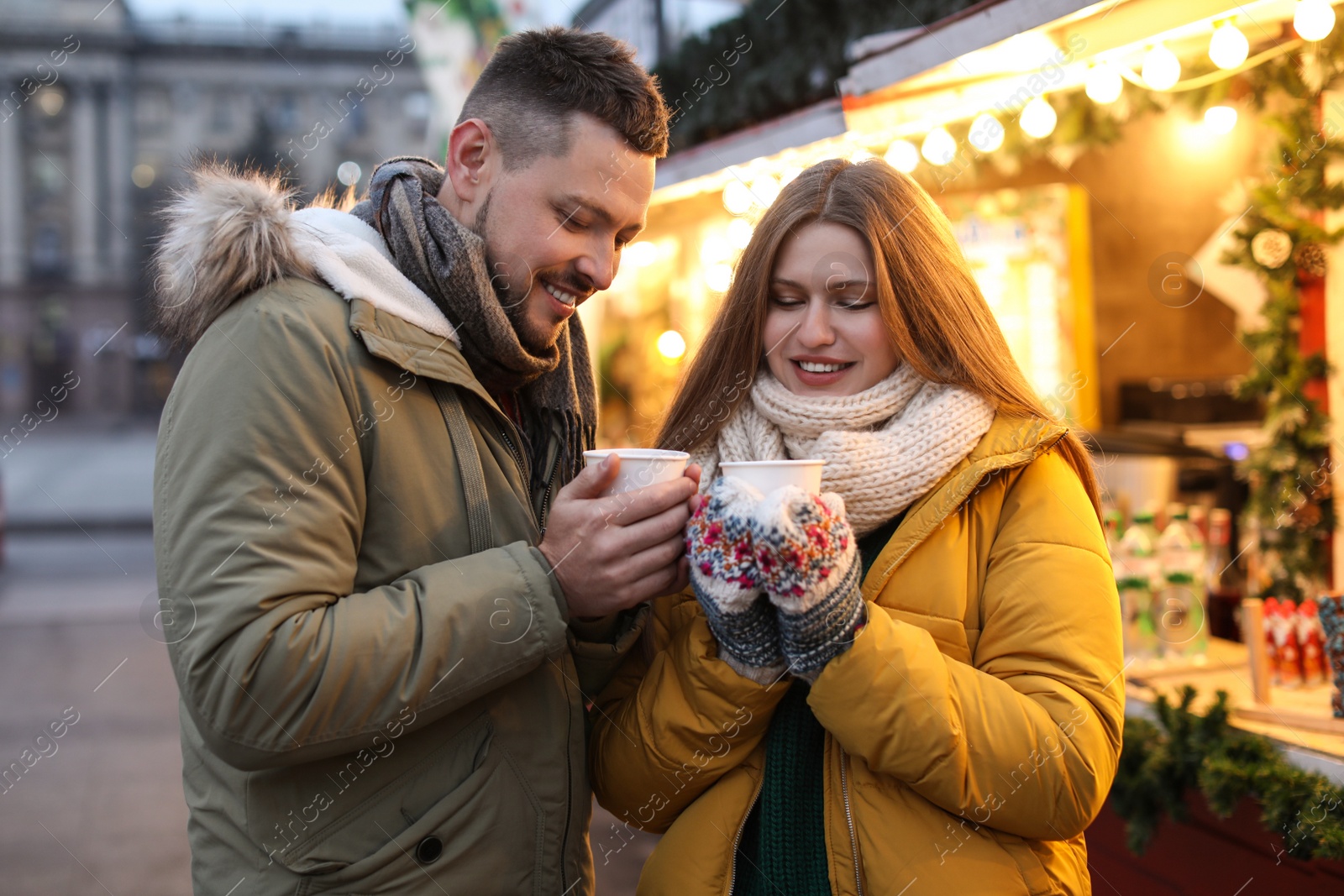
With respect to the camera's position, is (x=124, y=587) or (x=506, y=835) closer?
(x=506, y=835)

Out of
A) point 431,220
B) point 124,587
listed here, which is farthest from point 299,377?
point 124,587

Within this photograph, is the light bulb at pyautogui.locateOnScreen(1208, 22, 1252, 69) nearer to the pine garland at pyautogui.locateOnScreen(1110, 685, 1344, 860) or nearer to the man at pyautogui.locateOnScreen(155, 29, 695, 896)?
the pine garland at pyautogui.locateOnScreen(1110, 685, 1344, 860)

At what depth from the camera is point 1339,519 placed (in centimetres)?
322

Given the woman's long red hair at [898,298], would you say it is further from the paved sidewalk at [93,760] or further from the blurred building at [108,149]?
the blurred building at [108,149]

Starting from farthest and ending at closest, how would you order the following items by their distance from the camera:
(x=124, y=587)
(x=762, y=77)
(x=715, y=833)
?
(x=124, y=587) → (x=762, y=77) → (x=715, y=833)

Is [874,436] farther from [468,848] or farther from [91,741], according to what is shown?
[91,741]

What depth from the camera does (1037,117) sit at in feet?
12.2

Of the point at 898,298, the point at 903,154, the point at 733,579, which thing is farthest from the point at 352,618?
the point at 903,154

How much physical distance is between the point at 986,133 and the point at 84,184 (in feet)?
148

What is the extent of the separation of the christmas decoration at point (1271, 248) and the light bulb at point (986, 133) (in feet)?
3.39

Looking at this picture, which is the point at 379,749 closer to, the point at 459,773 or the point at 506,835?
the point at 459,773

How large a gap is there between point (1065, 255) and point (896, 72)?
2.83 meters

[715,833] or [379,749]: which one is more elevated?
[379,749]

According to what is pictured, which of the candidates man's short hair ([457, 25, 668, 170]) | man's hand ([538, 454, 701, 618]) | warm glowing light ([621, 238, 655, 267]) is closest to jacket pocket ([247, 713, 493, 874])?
man's hand ([538, 454, 701, 618])
